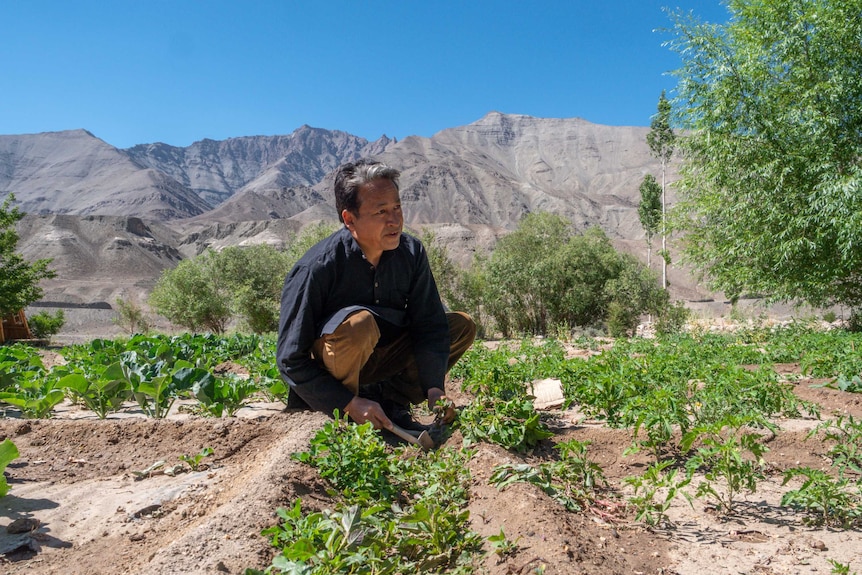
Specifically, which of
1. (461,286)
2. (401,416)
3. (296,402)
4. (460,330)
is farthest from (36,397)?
(461,286)

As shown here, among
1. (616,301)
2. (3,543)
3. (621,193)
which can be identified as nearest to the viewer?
(3,543)

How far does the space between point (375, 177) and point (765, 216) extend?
12.7m

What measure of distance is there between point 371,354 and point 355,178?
1.12 metres

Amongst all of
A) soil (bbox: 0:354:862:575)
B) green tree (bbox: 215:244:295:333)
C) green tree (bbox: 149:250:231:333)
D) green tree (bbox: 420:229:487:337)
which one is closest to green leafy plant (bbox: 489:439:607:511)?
soil (bbox: 0:354:862:575)

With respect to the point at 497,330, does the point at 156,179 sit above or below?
above

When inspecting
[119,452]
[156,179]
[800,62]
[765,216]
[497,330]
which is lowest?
[497,330]

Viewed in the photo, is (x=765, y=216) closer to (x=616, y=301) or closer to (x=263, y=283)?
(x=616, y=301)

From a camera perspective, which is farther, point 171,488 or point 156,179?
point 156,179

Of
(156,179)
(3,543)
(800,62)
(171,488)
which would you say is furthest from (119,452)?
(156,179)

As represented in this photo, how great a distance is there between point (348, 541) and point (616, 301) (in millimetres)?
22875

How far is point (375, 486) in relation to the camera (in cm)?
250

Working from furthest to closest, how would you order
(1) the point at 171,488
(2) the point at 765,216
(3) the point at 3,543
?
1. (2) the point at 765,216
2. (1) the point at 171,488
3. (3) the point at 3,543

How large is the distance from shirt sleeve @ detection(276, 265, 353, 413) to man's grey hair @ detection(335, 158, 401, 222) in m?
0.47

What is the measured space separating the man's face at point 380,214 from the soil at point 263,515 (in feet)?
3.71
